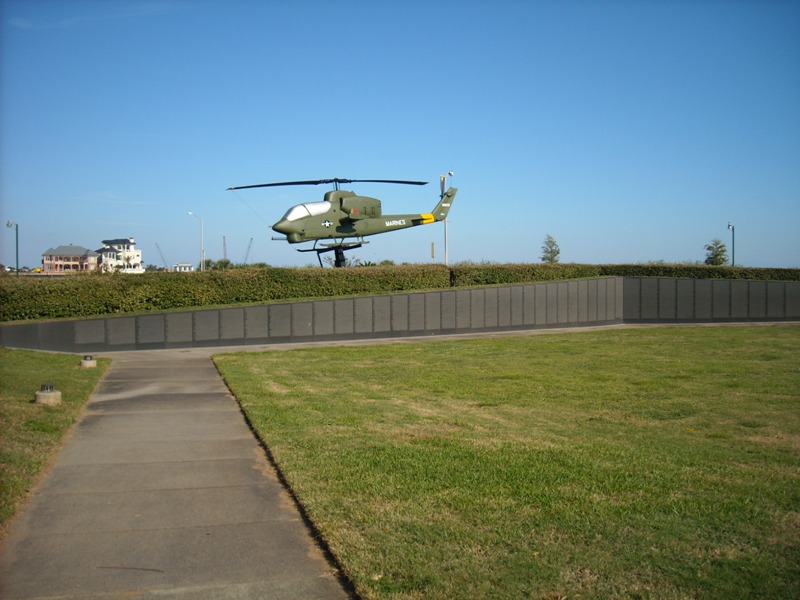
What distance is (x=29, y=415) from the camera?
30.6 feet

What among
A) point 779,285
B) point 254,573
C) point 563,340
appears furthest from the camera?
point 779,285

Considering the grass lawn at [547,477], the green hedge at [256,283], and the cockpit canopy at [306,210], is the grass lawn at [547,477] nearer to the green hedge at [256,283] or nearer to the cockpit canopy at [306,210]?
the green hedge at [256,283]

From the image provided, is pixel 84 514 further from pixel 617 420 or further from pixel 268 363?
pixel 268 363

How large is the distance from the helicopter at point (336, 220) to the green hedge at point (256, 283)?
1.24 metres

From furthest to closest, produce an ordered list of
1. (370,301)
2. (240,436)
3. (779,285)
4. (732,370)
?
(779,285), (370,301), (732,370), (240,436)

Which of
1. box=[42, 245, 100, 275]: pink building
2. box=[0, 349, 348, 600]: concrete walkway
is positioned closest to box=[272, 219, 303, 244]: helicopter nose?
box=[0, 349, 348, 600]: concrete walkway

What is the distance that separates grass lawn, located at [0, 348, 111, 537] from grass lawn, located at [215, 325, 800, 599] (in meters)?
2.24

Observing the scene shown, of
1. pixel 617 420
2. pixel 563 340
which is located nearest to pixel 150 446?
pixel 617 420

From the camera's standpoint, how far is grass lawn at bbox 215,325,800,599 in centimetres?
445

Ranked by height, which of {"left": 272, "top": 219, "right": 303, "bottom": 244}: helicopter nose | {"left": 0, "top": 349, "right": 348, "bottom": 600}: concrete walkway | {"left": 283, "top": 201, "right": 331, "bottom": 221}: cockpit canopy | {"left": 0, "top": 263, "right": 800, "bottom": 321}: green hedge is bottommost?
{"left": 0, "top": 349, "right": 348, "bottom": 600}: concrete walkway

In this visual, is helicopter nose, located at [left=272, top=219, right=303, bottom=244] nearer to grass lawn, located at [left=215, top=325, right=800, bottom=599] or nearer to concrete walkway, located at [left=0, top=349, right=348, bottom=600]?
grass lawn, located at [left=215, top=325, right=800, bottom=599]

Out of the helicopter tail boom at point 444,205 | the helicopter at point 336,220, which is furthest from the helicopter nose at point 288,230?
the helicopter tail boom at point 444,205

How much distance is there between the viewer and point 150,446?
326 inches

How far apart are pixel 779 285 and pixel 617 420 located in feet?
81.7
